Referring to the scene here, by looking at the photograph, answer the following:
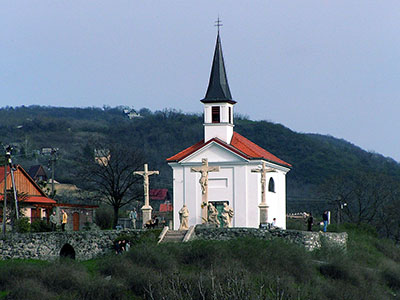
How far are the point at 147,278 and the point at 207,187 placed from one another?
12.7m

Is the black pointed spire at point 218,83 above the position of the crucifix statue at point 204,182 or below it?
above

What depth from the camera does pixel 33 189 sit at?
5500 centimetres

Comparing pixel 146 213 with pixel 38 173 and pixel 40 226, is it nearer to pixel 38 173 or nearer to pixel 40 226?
pixel 40 226

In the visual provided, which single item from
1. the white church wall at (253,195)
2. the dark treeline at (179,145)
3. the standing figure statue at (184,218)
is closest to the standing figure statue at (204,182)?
the standing figure statue at (184,218)

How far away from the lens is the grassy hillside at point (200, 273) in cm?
3203

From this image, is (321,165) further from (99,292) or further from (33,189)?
(99,292)

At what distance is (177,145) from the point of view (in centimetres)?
11950

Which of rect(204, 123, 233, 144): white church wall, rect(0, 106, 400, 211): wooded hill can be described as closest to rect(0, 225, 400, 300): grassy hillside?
rect(204, 123, 233, 144): white church wall

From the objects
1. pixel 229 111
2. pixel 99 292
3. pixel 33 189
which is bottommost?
pixel 99 292

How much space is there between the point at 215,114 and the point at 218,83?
186 cm

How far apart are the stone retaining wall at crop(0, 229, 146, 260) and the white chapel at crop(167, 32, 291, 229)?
251 inches

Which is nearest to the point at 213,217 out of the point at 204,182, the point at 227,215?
the point at 227,215

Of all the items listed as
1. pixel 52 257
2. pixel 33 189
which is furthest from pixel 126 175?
pixel 52 257

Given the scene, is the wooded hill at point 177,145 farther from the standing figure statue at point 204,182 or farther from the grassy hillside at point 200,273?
the grassy hillside at point 200,273
